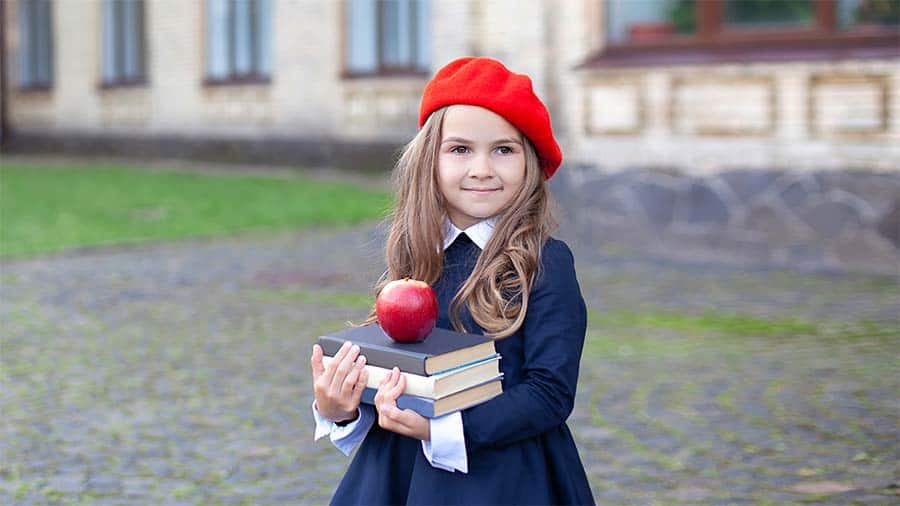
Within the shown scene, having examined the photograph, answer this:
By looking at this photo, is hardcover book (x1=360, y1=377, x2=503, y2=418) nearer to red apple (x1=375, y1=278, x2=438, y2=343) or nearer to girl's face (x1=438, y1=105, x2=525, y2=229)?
red apple (x1=375, y1=278, x2=438, y2=343)

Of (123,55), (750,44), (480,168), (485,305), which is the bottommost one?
(485,305)

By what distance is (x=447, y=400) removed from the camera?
2283 millimetres

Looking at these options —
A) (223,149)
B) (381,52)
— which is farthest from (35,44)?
(381,52)

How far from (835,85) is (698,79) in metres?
1.26

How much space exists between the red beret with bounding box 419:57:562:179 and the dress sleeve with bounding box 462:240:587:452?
251 mm

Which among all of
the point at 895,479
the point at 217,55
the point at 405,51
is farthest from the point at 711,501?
the point at 217,55

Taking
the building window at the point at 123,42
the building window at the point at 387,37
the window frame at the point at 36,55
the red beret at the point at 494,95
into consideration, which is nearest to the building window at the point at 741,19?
the building window at the point at 387,37

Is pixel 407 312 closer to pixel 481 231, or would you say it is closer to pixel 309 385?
pixel 481 231

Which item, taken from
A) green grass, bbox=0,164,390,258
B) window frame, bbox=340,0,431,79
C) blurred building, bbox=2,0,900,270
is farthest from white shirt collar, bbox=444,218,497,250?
window frame, bbox=340,0,431,79

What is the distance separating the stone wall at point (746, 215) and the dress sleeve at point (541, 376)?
7933mm

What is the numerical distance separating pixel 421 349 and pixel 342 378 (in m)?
0.16

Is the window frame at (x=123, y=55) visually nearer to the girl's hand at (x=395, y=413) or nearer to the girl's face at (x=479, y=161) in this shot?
the girl's face at (x=479, y=161)

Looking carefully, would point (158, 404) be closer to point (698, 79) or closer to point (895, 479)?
point (895, 479)

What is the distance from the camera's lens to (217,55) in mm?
21703
